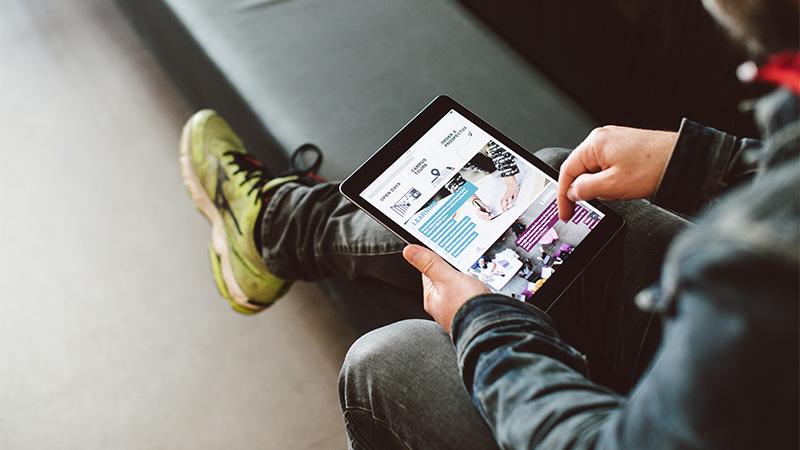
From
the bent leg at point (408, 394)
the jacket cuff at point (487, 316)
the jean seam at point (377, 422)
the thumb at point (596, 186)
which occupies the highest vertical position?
the thumb at point (596, 186)

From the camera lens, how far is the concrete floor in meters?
1.17

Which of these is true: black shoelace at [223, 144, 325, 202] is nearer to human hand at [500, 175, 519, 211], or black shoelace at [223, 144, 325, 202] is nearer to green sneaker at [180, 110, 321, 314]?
green sneaker at [180, 110, 321, 314]

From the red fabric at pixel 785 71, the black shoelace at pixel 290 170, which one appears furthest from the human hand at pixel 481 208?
the red fabric at pixel 785 71

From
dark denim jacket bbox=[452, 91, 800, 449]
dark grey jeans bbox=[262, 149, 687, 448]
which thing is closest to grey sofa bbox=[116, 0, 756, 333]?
dark grey jeans bbox=[262, 149, 687, 448]

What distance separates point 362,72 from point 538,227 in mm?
530

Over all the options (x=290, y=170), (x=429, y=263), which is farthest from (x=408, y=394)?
(x=290, y=170)

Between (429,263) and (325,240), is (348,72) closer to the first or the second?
(325,240)

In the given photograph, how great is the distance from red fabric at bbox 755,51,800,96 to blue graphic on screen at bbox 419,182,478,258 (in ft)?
1.48

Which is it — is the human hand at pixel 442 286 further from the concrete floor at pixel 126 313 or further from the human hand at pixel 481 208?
the concrete floor at pixel 126 313

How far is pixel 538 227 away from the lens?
2.60 ft

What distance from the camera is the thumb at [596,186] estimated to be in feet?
2.20

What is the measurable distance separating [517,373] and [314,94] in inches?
29.3

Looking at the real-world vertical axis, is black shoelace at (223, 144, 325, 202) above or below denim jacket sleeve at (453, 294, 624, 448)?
below

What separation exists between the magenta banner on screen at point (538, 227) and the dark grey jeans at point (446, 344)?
0.24 ft
